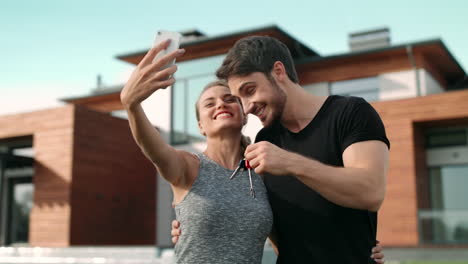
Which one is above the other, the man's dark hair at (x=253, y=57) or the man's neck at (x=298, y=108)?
the man's dark hair at (x=253, y=57)

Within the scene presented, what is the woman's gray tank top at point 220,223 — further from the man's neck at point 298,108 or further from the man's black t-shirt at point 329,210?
the man's neck at point 298,108

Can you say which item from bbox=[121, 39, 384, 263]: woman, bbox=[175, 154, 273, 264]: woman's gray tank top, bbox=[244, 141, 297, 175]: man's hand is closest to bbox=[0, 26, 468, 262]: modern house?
bbox=[121, 39, 384, 263]: woman

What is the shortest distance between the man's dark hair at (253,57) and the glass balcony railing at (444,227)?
15.7 meters

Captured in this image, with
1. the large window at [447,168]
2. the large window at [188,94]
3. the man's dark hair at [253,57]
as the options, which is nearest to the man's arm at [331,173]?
the man's dark hair at [253,57]

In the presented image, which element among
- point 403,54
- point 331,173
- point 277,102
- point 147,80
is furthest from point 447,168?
point 147,80

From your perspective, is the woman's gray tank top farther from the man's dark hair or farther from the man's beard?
the man's dark hair

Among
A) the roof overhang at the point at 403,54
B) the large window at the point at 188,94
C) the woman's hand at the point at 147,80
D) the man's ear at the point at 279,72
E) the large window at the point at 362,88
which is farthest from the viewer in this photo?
the large window at the point at 188,94

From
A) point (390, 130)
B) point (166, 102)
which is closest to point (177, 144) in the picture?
point (166, 102)

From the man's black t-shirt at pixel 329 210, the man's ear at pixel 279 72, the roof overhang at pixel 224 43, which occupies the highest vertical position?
the roof overhang at pixel 224 43

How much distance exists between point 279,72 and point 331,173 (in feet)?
2.46

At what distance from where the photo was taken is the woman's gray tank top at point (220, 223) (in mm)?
2844

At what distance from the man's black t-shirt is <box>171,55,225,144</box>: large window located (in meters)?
17.2

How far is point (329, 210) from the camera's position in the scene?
2.53 meters

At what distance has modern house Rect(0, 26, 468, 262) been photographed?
17.6 meters
